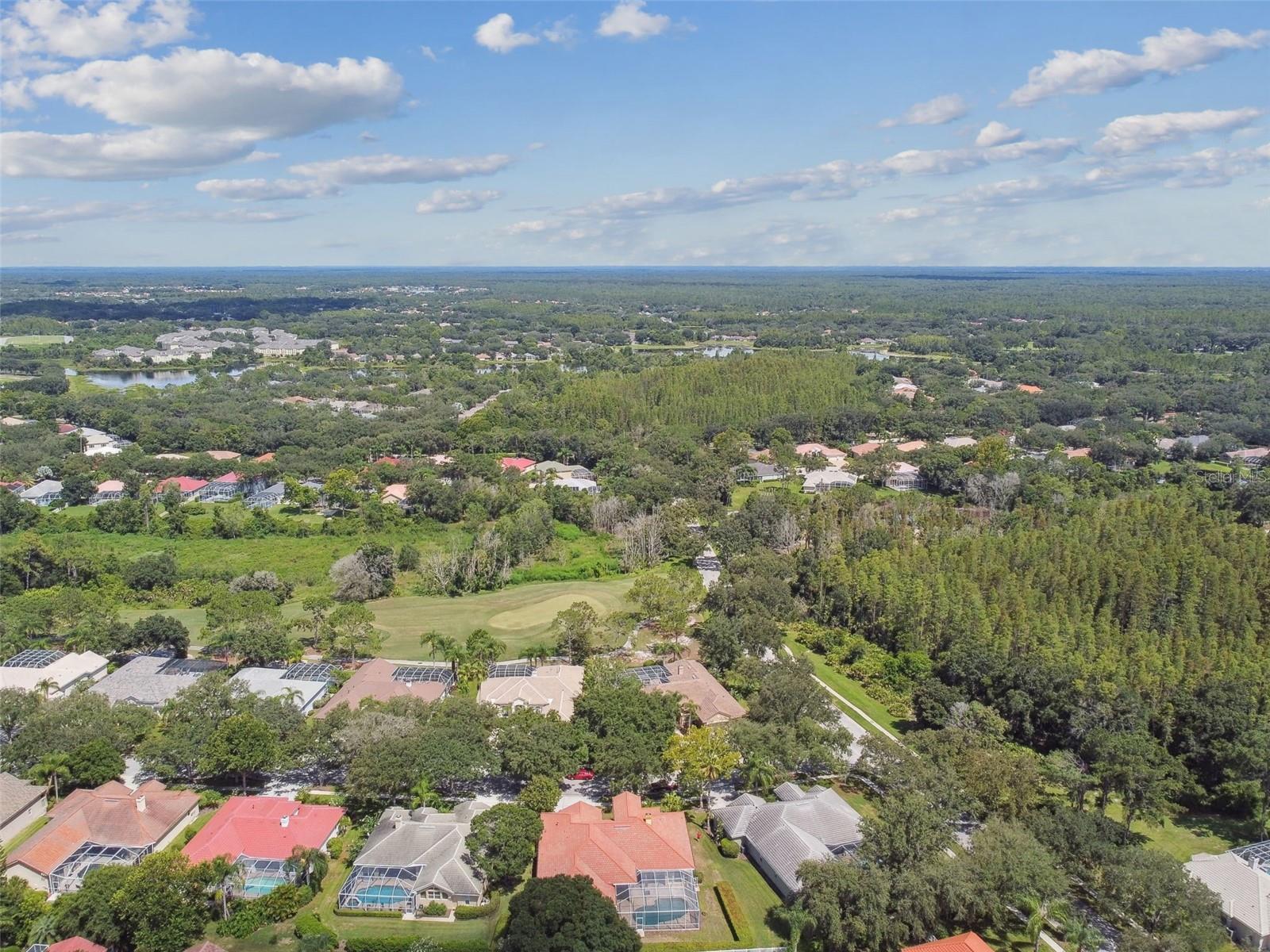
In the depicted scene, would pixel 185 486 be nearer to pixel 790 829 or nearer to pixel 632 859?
pixel 632 859

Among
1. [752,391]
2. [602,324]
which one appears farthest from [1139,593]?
[602,324]

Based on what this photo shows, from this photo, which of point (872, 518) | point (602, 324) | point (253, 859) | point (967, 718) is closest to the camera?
point (253, 859)

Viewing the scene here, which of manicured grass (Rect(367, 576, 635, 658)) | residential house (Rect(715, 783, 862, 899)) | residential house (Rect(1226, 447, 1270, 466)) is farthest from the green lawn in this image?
residential house (Rect(1226, 447, 1270, 466))

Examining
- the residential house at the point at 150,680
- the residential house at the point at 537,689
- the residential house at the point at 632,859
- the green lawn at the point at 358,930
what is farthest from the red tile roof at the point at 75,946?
the residential house at the point at 537,689

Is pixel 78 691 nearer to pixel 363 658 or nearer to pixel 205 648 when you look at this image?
pixel 205 648

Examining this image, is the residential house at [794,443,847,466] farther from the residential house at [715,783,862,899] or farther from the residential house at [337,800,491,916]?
the residential house at [337,800,491,916]

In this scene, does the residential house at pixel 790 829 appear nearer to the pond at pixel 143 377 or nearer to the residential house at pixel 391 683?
the residential house at pixel 391 683
